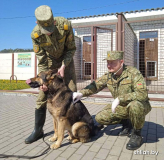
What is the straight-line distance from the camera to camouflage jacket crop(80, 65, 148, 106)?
2.67 meters

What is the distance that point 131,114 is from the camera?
270 cm

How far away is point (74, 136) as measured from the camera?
9.21ft

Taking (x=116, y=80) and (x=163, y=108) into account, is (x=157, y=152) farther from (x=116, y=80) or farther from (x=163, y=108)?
(x=163, y=108)

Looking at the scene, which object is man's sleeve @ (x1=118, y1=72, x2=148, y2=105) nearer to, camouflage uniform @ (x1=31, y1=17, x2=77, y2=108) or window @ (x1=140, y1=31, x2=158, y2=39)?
camouflage uniform @ (x1=31, y1=17, x2=77, y2=108)

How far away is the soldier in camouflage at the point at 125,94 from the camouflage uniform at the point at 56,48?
595mm

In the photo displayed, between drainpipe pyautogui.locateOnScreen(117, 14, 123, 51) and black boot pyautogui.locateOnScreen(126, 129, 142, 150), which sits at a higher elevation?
drainpipe pyautogui.locateOnScreen(117, 14, 123, 51)

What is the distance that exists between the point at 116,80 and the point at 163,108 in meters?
3.54

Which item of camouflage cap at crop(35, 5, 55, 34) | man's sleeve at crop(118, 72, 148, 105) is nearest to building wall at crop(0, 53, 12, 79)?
camouflage cap at crop(35, 5, 55, 34)

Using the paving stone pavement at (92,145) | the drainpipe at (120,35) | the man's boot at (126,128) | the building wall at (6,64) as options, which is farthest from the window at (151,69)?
the building wall at (6,64)

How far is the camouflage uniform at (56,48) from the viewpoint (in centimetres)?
295

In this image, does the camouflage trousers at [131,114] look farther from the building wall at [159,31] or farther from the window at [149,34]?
the window at [149,34]

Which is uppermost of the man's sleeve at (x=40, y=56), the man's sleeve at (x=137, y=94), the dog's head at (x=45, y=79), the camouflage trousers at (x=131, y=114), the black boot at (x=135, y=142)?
the man's sleeve at (x=40, y=56)

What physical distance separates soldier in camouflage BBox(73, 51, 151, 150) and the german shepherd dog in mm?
179

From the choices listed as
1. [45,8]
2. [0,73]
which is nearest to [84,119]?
[45,8]
